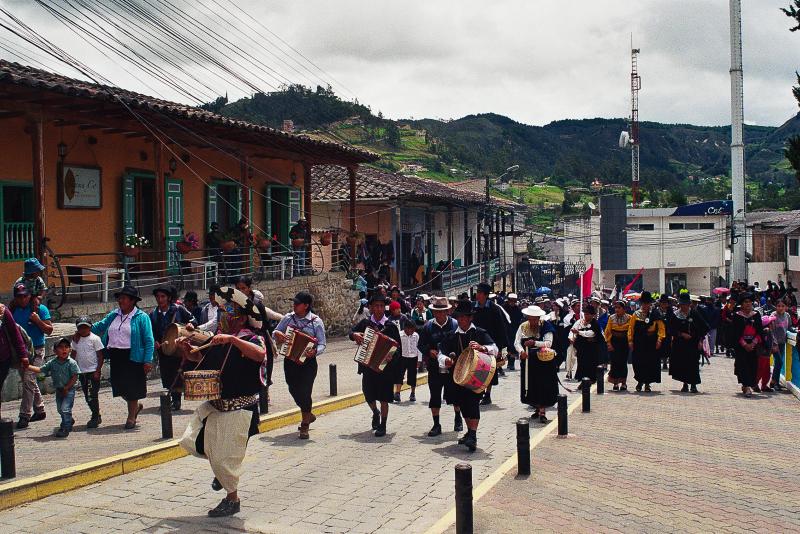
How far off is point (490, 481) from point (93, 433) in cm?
500

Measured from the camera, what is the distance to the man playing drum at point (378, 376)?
10492 millimetres

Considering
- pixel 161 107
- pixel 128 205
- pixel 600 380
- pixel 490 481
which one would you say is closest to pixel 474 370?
pixel 490 481

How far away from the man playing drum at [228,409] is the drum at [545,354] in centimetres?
543

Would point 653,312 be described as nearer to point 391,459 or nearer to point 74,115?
point 391,459

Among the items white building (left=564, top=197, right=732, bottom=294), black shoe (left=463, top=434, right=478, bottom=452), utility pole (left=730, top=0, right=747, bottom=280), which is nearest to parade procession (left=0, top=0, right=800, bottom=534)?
black shoe (left=463, top=434, right=478, bottom=452)

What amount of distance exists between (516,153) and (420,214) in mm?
143168

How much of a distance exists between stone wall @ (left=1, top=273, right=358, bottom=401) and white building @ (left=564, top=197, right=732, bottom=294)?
1424 inches

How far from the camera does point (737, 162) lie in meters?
46.6

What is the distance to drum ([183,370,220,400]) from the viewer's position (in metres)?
6.71

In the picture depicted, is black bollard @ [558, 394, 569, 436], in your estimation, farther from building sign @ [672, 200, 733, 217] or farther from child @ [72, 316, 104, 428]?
building sign @ [672, 200, 733, 217]

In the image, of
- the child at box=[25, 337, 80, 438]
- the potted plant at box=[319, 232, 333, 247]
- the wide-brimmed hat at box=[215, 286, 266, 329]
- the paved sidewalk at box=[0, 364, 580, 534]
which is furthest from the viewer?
the potted plant at box=[319, 232, 333, 247]

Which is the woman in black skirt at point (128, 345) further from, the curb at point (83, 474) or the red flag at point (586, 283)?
the red flag at point (586, 283)

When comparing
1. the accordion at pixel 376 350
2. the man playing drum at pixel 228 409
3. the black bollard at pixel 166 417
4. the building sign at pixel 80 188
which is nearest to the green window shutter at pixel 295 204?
the building sign at pixel 80 188

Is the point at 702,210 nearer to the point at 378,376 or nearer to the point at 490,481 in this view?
the point at 378,376
